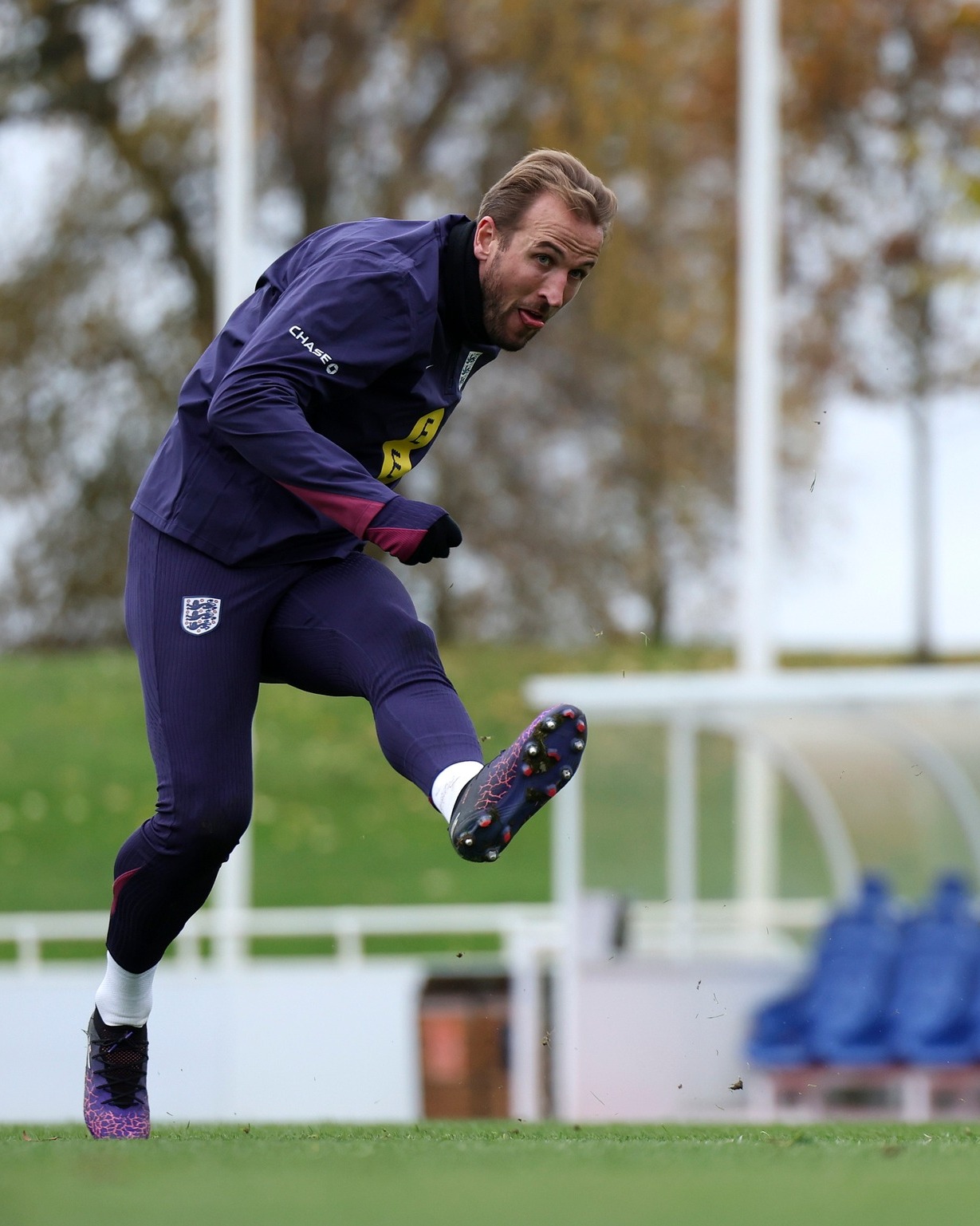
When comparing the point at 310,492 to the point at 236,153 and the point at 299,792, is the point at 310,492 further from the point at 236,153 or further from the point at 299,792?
the point at 299,792

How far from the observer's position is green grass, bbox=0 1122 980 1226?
115 inches

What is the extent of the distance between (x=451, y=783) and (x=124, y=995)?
118 centimetres

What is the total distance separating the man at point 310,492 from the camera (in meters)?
4.40

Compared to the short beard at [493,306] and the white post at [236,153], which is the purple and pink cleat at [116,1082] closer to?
the short beard at [493,306]

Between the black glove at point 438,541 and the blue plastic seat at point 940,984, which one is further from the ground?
the black glove at point 438,541

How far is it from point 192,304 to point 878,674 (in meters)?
14.3

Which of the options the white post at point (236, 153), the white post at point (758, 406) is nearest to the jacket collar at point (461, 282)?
the white post at point (236, 153)

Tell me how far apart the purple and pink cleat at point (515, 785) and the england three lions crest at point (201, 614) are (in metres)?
0.77

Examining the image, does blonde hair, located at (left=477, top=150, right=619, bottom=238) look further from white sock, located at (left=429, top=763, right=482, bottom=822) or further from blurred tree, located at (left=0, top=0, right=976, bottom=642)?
blurred tree, located at (left=0, top=0, right=976, bottom=642)

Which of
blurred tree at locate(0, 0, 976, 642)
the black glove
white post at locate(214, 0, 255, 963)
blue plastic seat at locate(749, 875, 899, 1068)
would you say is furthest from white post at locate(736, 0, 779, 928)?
the black glove

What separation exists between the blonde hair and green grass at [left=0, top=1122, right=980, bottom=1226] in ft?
6.44

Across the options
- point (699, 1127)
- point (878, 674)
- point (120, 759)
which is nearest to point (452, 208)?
point (120, 759)

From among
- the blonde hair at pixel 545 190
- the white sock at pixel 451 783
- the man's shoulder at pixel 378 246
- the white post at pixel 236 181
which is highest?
the white post at pixel 236 181

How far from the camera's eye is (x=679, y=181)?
2419 cm
